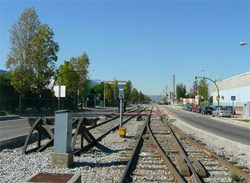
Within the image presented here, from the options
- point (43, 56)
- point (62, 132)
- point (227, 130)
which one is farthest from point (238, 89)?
point (62, 132)

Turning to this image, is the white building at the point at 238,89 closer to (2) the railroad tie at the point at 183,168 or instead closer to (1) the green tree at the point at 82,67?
(1) the green tree at the point at 82,67

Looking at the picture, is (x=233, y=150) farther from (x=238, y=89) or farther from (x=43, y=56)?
(x=238, y=89)

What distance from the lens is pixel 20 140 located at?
18109 mm

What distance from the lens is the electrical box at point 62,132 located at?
37.8ft

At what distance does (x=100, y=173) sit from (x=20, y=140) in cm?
833

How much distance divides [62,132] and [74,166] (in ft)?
3.27

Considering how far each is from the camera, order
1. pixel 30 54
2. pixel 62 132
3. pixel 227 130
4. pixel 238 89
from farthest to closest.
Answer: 1. pixel 238 89
2. pixel 30 54
3. pixel 227 130
4. pixel 62 132

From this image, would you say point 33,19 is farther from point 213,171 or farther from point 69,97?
point 213,171

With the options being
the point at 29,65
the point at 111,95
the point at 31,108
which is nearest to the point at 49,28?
the point at 29,65

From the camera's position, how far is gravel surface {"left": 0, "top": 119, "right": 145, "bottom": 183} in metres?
10.0

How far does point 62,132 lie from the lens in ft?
38.4

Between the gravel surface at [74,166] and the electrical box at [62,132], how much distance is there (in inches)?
21.9

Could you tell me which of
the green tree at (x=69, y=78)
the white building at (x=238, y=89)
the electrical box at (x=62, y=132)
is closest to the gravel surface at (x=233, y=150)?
the electrical box at (x=62, y=132)

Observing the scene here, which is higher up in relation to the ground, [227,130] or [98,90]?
[98,90]
